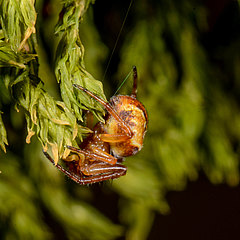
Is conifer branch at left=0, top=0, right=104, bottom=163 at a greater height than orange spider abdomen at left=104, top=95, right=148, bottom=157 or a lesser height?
greater

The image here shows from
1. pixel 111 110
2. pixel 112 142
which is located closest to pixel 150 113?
pixel 112 142

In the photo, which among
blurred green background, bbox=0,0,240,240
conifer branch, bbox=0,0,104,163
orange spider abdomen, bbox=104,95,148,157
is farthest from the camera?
blurred green background, bbox=0,0,240,240

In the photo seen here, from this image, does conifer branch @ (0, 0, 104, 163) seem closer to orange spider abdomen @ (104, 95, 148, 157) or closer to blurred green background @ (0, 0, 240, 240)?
orange spider abdomen @ (104, 95, 148, 157)

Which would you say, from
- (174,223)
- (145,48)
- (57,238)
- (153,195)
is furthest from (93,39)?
(174,223)

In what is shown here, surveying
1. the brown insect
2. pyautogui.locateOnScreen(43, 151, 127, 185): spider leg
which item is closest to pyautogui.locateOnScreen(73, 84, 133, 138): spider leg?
the brown insect

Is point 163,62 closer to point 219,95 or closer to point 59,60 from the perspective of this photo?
point 219,95

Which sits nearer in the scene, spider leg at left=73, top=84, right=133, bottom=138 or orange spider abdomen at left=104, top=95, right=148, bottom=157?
spider leg at left=73, top=84, right=133, bottom=138

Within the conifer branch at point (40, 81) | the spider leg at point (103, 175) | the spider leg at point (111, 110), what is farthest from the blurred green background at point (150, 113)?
the conifer branch at point (40, 81)

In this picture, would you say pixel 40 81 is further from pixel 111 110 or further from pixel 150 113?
pixel 150 113
